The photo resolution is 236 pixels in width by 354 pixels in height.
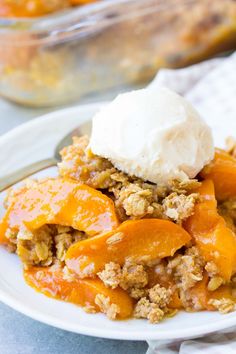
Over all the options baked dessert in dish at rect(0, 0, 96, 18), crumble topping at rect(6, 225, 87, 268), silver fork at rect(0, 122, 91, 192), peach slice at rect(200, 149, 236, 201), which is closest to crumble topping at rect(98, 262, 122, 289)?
crumble topping at rect(6, 225, 87, 268)

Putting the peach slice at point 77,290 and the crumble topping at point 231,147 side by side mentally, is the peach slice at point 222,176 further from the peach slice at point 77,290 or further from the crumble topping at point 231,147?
the peach slice at point 77,290

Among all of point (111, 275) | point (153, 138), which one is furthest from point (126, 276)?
point (153, 138)

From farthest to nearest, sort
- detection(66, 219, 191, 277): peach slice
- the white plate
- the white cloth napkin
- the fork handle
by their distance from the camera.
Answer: the white cloth napkin → the fork handle → detection(66, 219, 191, 277): peach slice → the white plate

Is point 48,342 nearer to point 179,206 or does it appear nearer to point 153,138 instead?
point 179,206

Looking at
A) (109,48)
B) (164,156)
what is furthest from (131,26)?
(164,156)

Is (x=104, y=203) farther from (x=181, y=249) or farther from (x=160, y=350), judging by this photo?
(x=160, y=350)

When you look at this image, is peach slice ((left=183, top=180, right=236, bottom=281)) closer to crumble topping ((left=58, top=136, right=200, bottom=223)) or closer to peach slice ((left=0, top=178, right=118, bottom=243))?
crumble topping ((left=58, top=136, right=200, bottom=223))
